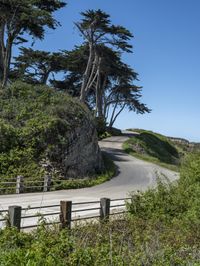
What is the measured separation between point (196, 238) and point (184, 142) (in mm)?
77729

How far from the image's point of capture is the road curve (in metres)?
20.3

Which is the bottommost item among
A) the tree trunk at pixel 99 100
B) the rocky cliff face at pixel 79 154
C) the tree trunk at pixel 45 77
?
the rocky cliff face at pixel 79 154

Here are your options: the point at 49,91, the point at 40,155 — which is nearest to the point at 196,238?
the point at 40,155

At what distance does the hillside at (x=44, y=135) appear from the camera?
2777 cm

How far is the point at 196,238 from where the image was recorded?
39.6 feet

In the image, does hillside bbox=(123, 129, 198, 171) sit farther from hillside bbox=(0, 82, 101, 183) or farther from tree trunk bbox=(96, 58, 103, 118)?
hillside bbox=(0, 82, 101, 183)

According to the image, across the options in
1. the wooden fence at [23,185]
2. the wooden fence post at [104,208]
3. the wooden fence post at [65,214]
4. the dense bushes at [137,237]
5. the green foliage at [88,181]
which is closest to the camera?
the dense bushes at [137,237]

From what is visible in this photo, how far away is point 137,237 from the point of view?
10.4m

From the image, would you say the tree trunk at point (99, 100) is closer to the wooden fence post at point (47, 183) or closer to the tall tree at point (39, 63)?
the tall tree at point (39, 63)

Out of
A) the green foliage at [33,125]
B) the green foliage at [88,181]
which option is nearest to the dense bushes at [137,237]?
the green foliage at [88,181]

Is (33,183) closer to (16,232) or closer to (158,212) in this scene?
(158,212)

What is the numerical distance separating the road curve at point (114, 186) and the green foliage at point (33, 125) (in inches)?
138

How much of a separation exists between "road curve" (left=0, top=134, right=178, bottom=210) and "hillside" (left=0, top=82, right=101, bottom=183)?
2473 mm

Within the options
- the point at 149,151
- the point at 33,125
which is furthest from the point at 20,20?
the point at 149,151
